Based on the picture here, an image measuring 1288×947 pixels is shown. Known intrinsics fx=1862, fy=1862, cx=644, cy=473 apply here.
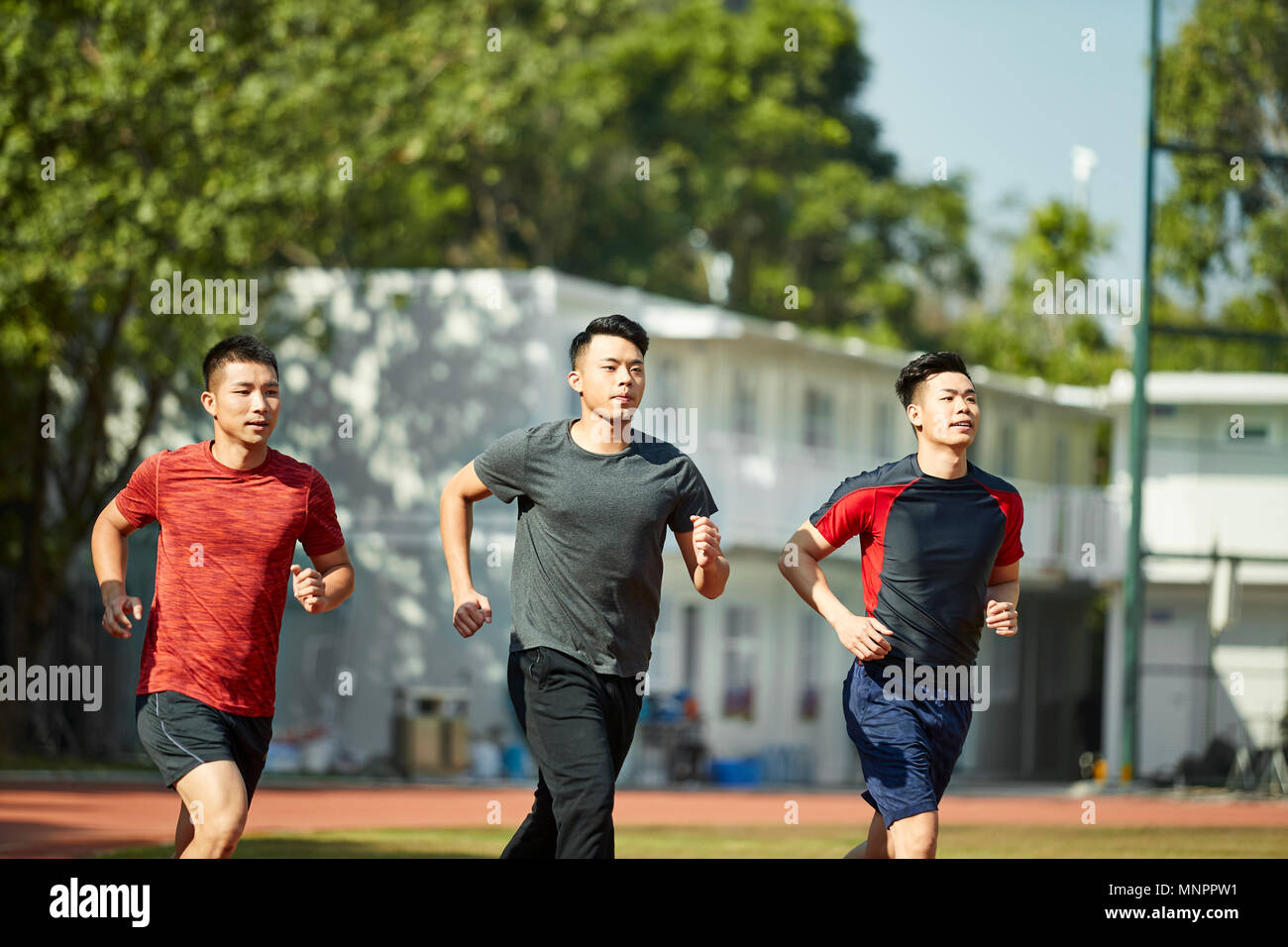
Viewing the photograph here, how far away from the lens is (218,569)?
21.8 ft

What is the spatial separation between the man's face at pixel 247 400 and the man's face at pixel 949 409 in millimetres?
2437

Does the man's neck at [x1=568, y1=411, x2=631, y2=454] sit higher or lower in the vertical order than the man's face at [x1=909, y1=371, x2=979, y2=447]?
lower

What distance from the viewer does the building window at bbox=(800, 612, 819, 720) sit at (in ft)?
111

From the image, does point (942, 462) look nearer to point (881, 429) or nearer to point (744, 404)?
point (744, 404)

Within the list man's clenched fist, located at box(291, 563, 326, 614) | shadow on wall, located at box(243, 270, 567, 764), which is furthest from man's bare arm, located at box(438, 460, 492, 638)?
shadow on wall, located at box(243, 270, 567, 764)

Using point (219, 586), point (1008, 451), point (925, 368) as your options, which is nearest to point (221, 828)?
point (219, 586)

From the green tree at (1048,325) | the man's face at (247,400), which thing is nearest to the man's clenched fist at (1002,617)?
the man's face at (247,400)

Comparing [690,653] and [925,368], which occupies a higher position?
[925,368]

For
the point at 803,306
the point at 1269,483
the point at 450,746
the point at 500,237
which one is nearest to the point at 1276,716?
the point at 1269,483

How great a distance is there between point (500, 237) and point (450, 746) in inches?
951

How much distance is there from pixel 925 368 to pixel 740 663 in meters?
25.8

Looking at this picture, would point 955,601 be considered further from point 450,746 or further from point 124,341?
point 124,341

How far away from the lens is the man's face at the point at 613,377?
22.5 ft

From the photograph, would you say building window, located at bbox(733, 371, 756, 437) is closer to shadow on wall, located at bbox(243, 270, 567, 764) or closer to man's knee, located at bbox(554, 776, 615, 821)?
shadow on wall, located at bbox(243, 270, 567, 764)
